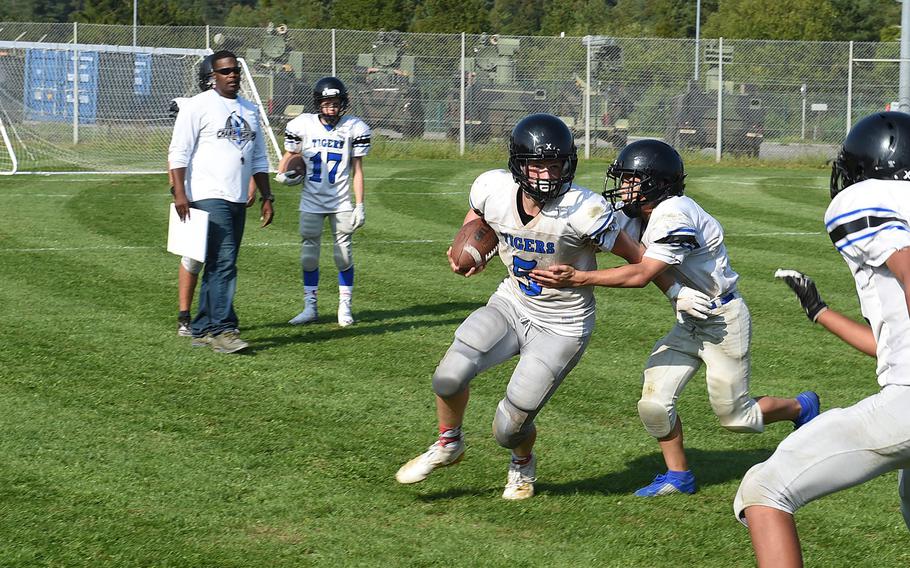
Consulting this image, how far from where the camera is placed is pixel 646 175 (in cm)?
548

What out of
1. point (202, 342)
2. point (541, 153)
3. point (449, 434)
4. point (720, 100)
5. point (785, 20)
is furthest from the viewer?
point (785, 20)

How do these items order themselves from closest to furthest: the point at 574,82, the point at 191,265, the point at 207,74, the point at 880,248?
the point at 880,248, the point at 191,265, the point at 207,74, the point at 574,82

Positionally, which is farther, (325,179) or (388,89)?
(388,89)

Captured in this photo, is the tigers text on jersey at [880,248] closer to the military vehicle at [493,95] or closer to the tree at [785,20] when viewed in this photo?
the military vehicle at [493,95]

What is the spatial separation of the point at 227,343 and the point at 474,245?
3351 millimetres

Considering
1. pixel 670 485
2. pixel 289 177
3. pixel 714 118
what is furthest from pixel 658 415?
pixel 714 118

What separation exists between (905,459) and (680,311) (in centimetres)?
194

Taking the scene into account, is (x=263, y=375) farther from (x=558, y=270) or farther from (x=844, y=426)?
(x=844, y=426)

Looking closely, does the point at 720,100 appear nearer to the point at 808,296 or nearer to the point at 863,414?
the point at 808,296

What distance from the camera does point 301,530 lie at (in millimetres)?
5062

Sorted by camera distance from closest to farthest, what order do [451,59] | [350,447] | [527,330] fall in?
[527,330], [350,447], [451,59]

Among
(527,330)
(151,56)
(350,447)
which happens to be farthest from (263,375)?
(151,56)

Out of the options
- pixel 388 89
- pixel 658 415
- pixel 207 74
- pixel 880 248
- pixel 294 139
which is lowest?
pixel 658 415

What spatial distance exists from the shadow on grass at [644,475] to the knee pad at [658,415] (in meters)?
0.35
